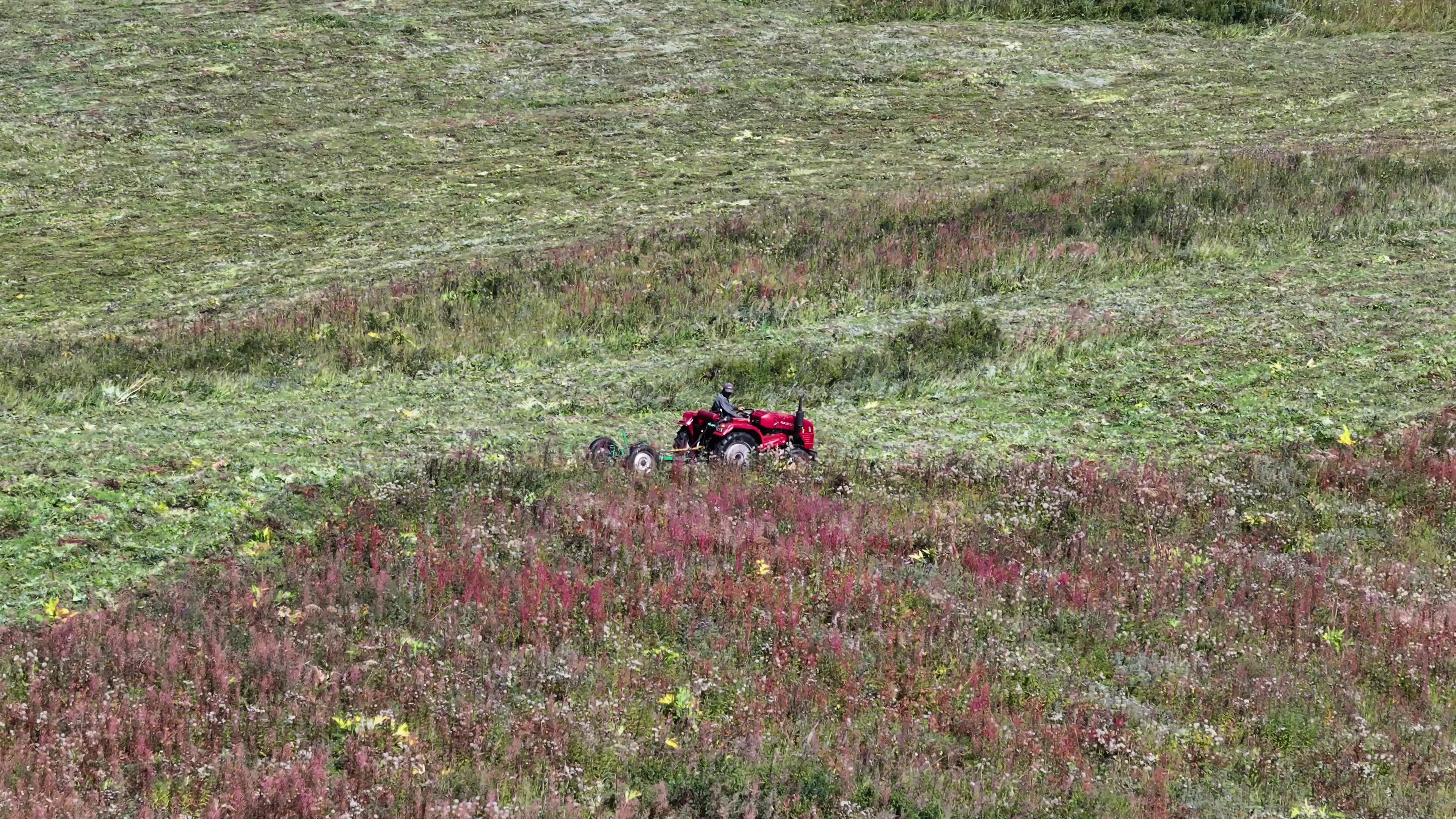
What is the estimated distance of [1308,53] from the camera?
1738 inches

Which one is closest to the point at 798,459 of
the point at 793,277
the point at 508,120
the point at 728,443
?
the point at 728,443

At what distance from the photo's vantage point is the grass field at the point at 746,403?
9.50 meters

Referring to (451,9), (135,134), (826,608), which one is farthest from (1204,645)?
(451,9)

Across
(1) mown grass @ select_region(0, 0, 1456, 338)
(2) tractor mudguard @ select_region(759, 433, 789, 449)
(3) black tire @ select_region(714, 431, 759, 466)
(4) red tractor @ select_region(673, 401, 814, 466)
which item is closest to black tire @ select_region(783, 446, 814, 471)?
(4) red tractor @ select_region(673, 401, 814, 466)

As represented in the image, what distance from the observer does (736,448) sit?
16.8 meters

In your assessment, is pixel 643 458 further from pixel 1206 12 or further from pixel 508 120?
pixel 1206 12

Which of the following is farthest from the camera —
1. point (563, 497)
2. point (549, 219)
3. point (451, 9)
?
point (451, 9)

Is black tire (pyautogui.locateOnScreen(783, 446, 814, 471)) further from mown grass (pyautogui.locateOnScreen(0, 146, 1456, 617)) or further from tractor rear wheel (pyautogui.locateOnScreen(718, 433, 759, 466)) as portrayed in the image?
mown grass (pyautogui.locateOnScreen(0, 146, 1456, 617))

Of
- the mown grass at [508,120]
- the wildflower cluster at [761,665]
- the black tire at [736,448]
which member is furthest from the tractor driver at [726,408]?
the mown grass at [508,120]

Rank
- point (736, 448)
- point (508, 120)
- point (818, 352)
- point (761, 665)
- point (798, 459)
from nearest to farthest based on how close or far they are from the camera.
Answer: point (761, 665), point (798, 459), point (736, 448), point (818, 352), point (508, 120)

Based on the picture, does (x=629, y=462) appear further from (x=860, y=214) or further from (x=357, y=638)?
(x=860, y=214)

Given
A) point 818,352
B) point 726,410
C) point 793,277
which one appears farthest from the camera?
point 793,277

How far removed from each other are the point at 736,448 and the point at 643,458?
122 cm

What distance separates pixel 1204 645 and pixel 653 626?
186 inches
